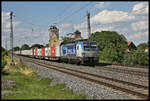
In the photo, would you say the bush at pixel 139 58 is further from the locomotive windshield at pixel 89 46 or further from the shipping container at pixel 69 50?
the shipping container at pixel 69 50

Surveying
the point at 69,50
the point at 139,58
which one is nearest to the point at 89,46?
the point at 69,50

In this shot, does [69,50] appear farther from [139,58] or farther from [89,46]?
[139,58]

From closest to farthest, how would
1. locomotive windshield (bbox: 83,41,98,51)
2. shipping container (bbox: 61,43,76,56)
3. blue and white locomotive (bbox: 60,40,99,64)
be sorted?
blue and white locomotive (bbox: 60,40,99,64) < locomotive windshield (bbox: 83,41,98,51) < shipping container (bbox: 61,43,76,56)

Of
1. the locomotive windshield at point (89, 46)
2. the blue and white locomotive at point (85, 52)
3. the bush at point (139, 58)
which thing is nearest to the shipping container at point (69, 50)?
the blue and white locomotive at point (85, 52)

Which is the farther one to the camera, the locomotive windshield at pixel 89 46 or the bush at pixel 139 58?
the bush at pixel 139 58

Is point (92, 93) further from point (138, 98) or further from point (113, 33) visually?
point (113, 33)

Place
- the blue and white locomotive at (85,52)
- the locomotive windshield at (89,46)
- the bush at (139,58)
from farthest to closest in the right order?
1. the bush at (139,58)
2. the locomotive windshield at (89,46)
3. the blue and white locomotive at (85,52)

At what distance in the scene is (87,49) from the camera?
1011 inches

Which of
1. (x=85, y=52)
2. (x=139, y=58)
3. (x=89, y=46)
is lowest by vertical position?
(x=139, y=58)

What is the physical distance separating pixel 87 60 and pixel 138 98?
55.7 ft

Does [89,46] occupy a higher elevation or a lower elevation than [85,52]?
higher

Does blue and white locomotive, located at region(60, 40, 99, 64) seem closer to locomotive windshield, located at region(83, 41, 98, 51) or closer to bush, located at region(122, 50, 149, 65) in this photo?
locomotive windshield, located at region(83, 41, 98, 51)

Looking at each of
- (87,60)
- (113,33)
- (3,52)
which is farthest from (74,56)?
(113,33)

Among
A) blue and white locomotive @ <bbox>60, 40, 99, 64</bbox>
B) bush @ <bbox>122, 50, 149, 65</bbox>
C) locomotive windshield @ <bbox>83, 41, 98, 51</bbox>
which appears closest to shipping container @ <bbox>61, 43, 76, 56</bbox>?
blue and white locomotive @ <bbox>60, 40, 99, 64</bbox>
